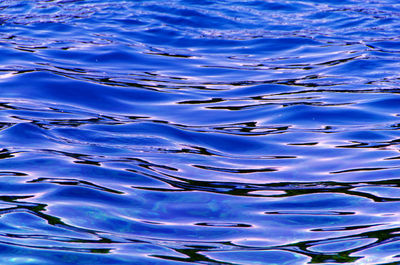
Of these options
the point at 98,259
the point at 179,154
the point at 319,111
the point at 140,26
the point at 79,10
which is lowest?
the point at 98,259

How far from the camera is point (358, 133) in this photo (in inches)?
177

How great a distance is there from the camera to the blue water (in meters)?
2.67

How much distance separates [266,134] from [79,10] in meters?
6.09

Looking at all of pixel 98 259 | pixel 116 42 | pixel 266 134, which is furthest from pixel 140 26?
pixel 98 259

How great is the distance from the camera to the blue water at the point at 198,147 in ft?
8.77

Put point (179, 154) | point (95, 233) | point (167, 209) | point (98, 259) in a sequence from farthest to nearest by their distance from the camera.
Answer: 1. point (179, 154)
2. point (167, 209)
3. point (95, 233)
4. point (98, 259)

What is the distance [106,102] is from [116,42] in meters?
2.76

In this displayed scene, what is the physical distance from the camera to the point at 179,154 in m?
4.01

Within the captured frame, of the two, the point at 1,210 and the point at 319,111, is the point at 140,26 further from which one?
the point at 1,210

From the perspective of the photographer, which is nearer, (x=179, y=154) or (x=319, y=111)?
(x=179, y=154)

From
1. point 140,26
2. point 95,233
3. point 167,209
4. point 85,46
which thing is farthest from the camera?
point 140,26

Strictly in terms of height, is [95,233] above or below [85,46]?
below

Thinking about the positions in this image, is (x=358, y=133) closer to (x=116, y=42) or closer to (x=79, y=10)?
(x=116, y=42)

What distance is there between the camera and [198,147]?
421cm
